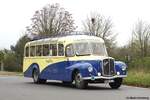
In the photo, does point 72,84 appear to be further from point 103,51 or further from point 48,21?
point 48,21

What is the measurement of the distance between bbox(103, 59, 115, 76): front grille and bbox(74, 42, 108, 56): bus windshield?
3.95 ft

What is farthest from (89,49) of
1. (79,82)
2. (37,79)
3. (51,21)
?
(51,21)

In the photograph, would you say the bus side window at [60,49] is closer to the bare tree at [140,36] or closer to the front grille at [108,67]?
the front grille at [108,67]

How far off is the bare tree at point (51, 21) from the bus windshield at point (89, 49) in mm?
40382

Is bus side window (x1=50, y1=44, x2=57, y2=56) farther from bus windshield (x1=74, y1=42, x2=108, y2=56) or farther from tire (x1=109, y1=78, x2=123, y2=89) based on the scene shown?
tire (x1=109, y1=78, x2=123, y2=89)

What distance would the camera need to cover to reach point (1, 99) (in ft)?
57.9

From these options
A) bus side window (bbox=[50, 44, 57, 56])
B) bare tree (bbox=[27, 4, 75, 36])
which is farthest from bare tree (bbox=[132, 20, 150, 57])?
bus side window (bbox=[50, 44, 57, 56])

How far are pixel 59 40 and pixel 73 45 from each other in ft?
5.47

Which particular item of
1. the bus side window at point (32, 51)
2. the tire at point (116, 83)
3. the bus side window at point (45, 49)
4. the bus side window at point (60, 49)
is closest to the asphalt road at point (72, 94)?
the tire at point (116, 83)

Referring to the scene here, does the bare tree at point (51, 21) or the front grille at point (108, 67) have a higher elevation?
the bare tree at point (51, 21)

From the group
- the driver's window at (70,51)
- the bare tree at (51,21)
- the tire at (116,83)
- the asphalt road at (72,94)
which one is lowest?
the asphalt road at (72,94)

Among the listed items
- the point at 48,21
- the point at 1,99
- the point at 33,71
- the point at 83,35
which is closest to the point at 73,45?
the point at 83,35

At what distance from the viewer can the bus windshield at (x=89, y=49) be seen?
958 inches

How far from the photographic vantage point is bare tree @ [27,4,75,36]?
66.4 m
